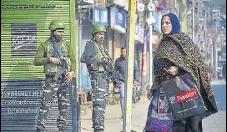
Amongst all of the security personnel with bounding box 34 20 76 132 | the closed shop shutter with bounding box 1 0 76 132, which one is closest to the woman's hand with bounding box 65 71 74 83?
the security personnel with bounding box 34 20 76 132

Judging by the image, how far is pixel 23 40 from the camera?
28.5 ft

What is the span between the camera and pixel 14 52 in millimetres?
8648

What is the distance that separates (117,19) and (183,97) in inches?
640

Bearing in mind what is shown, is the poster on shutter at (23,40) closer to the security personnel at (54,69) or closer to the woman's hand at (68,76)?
the security personnel at (54,69)

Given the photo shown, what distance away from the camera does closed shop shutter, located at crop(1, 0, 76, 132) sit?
8492 millimetres

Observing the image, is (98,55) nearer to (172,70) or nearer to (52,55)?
(52,55)

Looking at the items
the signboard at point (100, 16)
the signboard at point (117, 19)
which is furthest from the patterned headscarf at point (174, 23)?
the signboard at point (117, 19)

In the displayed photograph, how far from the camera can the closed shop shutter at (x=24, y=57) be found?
8.49 meters

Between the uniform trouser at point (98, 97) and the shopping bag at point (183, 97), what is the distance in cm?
249

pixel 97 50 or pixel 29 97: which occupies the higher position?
pixel 97 50

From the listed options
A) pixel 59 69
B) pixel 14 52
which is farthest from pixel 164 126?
pixel 14 52

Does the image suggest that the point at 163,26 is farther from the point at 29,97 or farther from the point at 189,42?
the point at 29,97

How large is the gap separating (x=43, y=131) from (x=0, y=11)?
1718 mm

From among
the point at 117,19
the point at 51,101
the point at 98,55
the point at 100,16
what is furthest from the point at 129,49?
the point at 117,19
